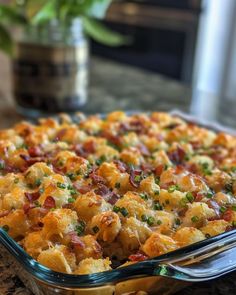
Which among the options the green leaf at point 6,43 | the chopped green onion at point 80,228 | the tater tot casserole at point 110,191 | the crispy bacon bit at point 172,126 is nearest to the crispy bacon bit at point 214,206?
the tater tot casserole at point 110,191

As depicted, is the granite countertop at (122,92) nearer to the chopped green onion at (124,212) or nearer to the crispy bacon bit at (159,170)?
the crispy bacon bit at (159,170)

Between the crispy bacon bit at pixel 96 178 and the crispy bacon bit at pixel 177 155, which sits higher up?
the crispy bacon bit at pixel 96 178

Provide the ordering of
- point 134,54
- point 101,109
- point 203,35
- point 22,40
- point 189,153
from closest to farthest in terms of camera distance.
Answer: point 189,153, point 22,40, point 101,109, point 203,35, point 134,54

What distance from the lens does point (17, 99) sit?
1.59 m

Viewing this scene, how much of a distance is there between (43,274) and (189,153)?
55cm

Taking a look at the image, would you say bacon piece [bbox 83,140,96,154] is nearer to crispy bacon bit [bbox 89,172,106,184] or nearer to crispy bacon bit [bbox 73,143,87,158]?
crispy bacon bit [bbox 73,143,87,158]

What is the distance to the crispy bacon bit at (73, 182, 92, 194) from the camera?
0.85 metres

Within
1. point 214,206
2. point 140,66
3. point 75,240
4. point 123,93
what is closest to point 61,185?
point 75,240

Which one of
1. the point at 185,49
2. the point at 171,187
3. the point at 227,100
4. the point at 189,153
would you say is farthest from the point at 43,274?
the point at 185,49

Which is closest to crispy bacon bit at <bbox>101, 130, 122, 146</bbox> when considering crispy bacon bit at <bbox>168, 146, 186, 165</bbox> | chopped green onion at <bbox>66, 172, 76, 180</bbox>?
crispy bacon bit at <bbox>168, 146, 186, 165</bbox>

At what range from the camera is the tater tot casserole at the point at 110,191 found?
73 centimetres

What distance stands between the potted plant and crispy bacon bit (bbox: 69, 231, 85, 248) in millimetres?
873

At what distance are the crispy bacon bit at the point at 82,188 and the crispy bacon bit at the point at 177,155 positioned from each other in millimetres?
261

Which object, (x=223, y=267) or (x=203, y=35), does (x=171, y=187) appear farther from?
(x=203, y=35)
